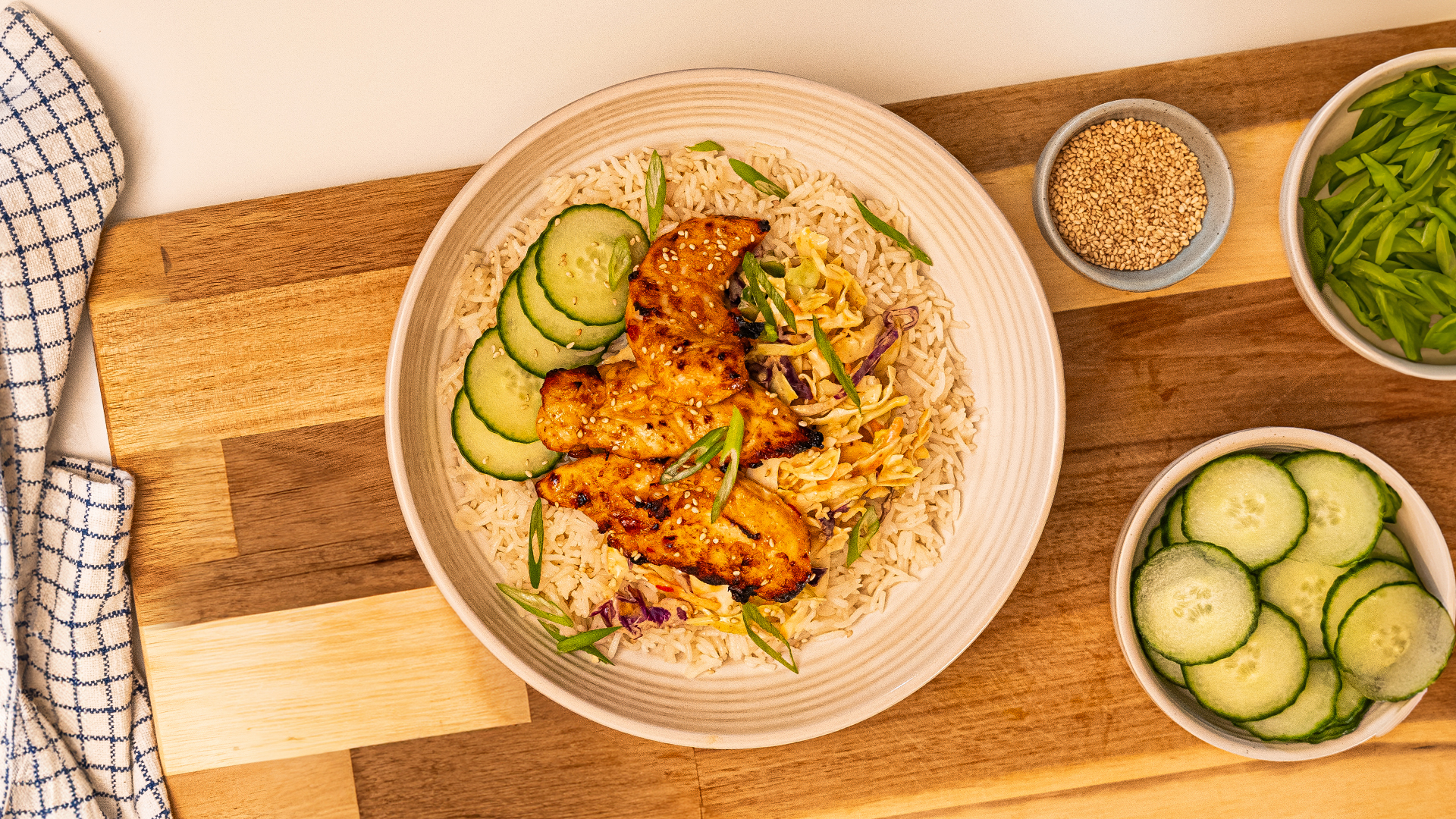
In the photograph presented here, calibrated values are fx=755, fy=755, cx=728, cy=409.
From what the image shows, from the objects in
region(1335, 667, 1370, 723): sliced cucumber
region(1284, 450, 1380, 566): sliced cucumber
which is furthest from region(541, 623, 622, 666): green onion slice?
region(1335, 667, 1370, 723): sliced cucumber

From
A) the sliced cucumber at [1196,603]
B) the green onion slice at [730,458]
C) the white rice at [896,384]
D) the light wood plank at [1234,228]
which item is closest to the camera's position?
the green onion slice at [730,458]

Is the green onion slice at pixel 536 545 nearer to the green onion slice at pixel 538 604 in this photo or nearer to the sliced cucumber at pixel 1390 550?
the green onion slice at pixel 538 604

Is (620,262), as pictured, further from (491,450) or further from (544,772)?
(544,772)

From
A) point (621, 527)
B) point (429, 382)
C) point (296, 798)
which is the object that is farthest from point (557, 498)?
point (296, 798)

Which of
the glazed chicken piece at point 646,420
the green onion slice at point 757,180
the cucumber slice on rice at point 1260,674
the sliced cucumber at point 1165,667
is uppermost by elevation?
the green onion slice at point 757,180

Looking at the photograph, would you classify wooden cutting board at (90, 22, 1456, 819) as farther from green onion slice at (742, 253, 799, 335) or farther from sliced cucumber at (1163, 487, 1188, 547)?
green onion slice at (742, 253, 799, 335)

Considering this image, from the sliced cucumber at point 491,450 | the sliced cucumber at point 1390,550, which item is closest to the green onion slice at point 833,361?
the sliced cucumber at point 491,450

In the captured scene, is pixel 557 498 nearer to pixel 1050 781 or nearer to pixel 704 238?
pixel 704 238

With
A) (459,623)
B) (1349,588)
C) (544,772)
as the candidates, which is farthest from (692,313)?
(1349,588)
